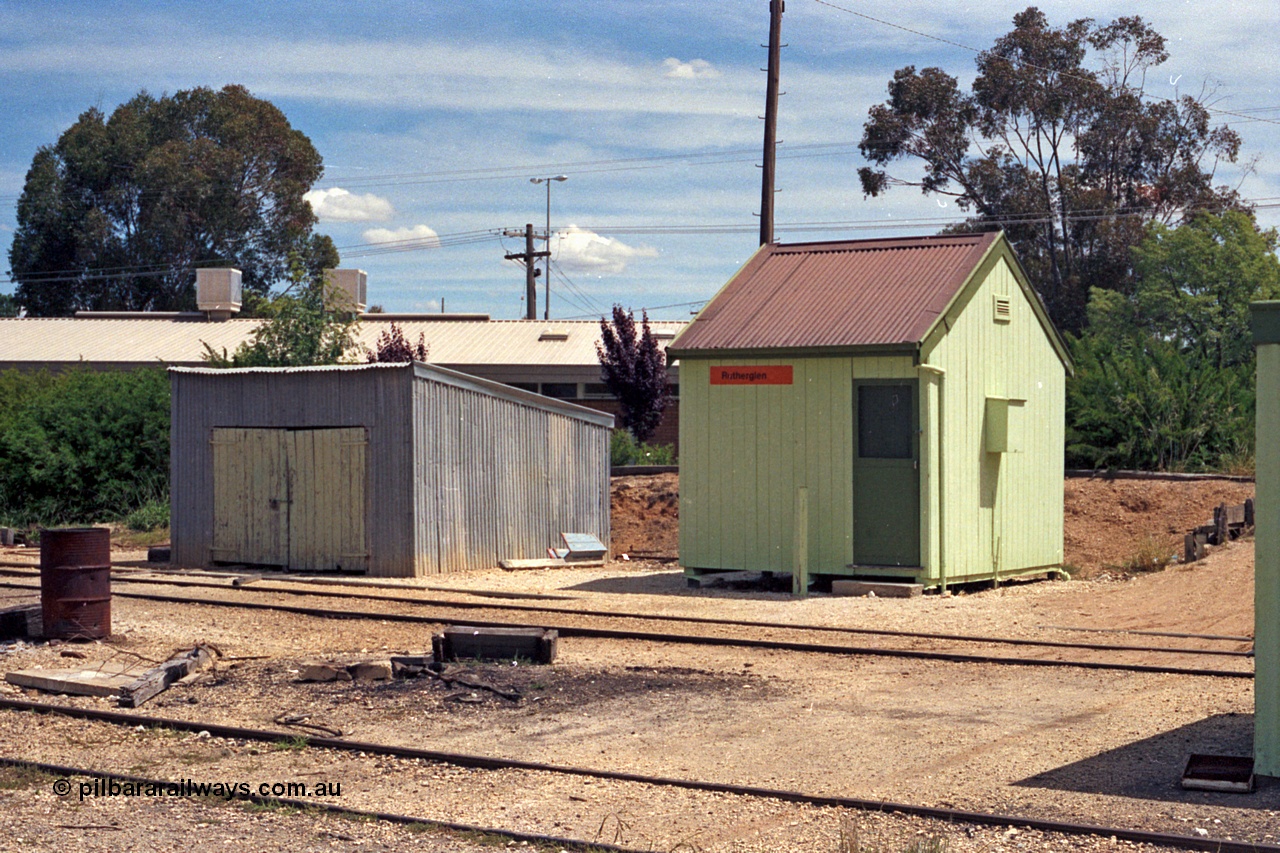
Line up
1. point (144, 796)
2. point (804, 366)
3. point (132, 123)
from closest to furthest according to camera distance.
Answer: point (144, 796), point (804, 366), point (132, 123)

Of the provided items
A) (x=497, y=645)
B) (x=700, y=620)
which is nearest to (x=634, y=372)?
(x=700, y=620)

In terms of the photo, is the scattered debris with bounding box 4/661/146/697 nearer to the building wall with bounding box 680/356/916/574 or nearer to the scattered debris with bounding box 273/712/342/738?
the scattered debris with bounding box 273/712/342/738

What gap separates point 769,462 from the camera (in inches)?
643

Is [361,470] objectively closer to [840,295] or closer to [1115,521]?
[840,295]

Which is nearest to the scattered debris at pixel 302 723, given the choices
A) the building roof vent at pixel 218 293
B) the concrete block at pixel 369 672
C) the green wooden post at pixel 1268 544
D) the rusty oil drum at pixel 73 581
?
the concrete block at pixel 369 672

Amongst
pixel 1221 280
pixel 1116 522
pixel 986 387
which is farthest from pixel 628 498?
pixel 1221 280

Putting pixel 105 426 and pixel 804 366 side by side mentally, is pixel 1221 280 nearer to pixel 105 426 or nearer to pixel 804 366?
pixel 804 366

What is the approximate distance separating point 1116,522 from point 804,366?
359 inches

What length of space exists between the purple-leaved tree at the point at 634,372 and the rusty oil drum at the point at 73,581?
2147 centimetres

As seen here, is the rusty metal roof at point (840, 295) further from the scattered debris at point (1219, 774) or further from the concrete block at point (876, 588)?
the scattered debris at point (1219, 774)

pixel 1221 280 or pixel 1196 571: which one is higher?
pixel 1221 280

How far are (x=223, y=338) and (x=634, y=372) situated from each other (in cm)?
1481

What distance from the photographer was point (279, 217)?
62.1m

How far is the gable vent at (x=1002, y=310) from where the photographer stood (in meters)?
17.1
